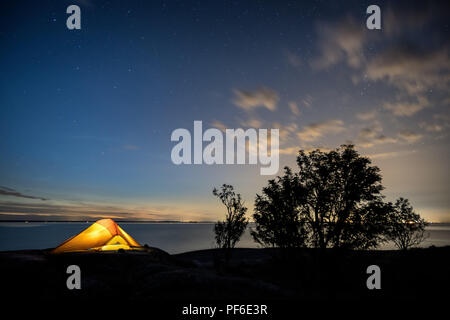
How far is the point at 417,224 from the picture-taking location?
118 feet

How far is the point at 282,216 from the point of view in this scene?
70.3 feet

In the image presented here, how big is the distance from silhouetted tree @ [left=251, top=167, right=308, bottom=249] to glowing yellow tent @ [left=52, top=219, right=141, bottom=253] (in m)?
11.8

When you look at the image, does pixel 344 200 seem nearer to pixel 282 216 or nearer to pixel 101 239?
pixel 282 216

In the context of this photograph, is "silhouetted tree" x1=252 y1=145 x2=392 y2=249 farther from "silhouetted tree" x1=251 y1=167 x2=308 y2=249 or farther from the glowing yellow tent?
the glowing yellow tent

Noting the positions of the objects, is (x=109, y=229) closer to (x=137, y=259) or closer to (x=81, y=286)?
(x=137, y=259)

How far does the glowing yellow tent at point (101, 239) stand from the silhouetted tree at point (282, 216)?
1183 cm

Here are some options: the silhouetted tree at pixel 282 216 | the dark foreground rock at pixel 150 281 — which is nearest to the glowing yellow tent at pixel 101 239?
the dark foreground rock at pixel 150 281

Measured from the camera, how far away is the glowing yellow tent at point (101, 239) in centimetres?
1695

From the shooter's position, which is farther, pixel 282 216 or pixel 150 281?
pixel 282 216

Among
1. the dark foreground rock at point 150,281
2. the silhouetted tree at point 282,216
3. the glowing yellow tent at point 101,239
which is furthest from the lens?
the silhouetted tree at point 282,216

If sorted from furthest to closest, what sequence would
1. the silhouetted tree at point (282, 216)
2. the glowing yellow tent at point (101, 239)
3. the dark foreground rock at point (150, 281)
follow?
1. the silhouetted tree at point (282, 216)
2. the glowing yellow tent at point (101, 239)
3. the dark foreground rock at point (150, 281)

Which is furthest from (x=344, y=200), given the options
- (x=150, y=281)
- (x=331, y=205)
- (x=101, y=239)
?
(x=101, y=239)

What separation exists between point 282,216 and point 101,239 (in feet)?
51.0

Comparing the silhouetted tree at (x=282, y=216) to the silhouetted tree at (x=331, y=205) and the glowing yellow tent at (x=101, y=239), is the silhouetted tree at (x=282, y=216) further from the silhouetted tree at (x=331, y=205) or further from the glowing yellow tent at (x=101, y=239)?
the glowing yellow tent at (x=101, y=239)
